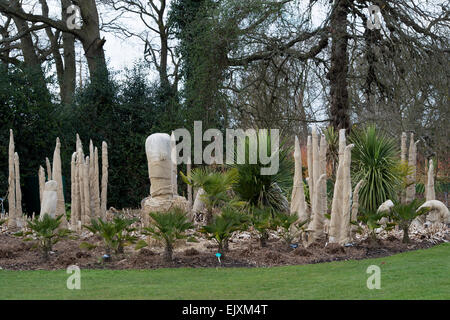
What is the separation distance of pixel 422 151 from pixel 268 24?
22.9 feet

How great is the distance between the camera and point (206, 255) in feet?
25.4

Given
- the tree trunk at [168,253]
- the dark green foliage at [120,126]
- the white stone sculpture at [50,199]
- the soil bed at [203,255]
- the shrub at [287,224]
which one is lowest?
the soil bed at [203,255]

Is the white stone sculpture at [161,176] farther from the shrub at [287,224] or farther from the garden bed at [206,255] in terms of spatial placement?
the shrub at [287,224]

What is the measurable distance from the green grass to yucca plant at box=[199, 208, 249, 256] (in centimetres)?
Result: 63

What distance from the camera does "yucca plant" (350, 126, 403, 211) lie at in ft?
35.7

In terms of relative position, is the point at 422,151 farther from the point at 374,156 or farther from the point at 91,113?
the point at 91,113

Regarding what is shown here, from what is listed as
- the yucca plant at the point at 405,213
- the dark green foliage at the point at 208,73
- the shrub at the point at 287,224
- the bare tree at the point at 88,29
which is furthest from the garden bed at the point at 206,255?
the bare tree at the point at 88,29

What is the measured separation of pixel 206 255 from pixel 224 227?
59 centimetres

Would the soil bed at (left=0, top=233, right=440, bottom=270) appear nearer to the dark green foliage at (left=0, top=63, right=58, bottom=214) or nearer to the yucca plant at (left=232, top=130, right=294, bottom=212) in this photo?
the yucca plant at (left=232, top=130, right=294, bottom=212)

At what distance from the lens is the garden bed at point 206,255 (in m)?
7.41

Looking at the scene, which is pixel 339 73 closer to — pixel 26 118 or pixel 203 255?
pixel 203 255

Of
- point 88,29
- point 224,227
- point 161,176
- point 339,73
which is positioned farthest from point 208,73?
point 224,227

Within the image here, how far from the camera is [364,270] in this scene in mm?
6656
